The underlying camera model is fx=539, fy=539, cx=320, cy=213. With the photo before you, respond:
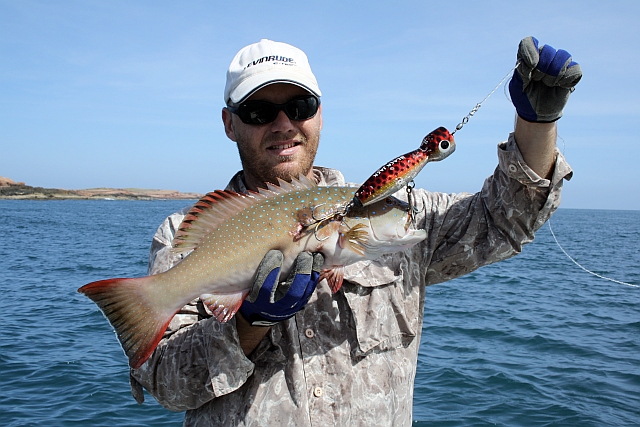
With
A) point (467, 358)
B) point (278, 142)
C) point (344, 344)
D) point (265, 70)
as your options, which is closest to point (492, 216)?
point (344, 344)

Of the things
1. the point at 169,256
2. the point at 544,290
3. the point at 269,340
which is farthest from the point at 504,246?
the point at 544,290

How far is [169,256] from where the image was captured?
11.4ft

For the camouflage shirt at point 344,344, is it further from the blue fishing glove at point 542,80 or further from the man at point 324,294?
the blue fishing glove at point 542,80

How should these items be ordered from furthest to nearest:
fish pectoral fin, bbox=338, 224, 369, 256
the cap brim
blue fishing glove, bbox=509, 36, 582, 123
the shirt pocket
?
the cap brim → the shirt pocket → fish pectoral fin, bbox=338, 224, 369, 256 → blue fishing glove, bbox=509, 36, 582, 123

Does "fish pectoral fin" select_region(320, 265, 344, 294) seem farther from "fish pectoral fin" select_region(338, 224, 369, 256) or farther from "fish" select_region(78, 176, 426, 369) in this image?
"fish pectoral fin" select_region(338, 224, 369, 256)

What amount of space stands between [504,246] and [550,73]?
1.08 metres

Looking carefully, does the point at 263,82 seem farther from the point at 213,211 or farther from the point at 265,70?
the point at 213,211

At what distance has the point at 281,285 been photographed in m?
2.99

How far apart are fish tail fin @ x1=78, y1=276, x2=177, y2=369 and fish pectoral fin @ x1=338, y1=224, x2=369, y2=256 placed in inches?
41.9

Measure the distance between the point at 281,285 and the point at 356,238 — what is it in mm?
491

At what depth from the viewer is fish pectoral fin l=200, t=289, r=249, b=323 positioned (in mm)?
2959

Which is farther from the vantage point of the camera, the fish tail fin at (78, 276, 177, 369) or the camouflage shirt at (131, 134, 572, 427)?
the camouflage shirt at (131, 134, 572, 427)

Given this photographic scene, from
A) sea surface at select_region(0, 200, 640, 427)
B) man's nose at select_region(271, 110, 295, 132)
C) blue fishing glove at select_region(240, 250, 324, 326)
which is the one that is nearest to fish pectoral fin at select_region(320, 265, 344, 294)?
blue fishing glove at select_region(240, 250, 324, 326)

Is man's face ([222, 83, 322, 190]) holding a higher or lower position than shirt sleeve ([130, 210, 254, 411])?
higher
